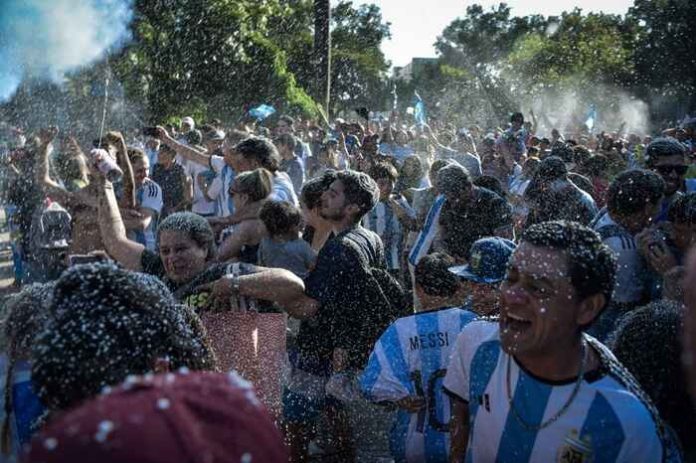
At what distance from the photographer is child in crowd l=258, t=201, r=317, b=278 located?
4.70m

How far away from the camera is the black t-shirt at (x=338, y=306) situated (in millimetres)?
4195

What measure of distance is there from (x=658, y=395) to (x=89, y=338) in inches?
75.3

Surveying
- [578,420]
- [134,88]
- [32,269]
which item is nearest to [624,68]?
[134,88]

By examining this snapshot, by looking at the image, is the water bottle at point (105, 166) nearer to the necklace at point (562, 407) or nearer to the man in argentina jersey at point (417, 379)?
the man in argentina jersey at point (417, 379)

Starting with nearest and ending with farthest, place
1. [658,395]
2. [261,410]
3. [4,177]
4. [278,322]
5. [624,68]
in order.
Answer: [261,410] < [658,395] < [278,322] < [4,177] < [624,68]

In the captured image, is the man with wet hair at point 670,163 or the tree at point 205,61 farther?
the tree at point 205,61

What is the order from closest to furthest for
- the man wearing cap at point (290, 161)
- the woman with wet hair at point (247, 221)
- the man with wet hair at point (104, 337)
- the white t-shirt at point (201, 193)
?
the man with wet hair at point (104, 337) → the woman with wet hair at point (247, 221) → the white t-shirt at point (201, 193) → the man wearing cap at point (290, 161)

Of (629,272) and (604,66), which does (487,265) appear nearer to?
(629,272)

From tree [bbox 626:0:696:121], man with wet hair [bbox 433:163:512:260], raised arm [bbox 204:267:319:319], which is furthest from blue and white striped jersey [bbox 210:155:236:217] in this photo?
tree [bbox 626:0:696:121]

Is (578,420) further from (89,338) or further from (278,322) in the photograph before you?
(278,322)

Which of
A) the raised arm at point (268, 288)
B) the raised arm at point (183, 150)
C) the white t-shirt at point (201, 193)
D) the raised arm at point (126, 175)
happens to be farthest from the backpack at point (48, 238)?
the raised arm at point (268, 288)

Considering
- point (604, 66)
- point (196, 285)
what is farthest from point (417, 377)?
point (604, 66)

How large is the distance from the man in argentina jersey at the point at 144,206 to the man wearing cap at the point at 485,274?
301cm

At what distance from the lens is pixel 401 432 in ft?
10.7
